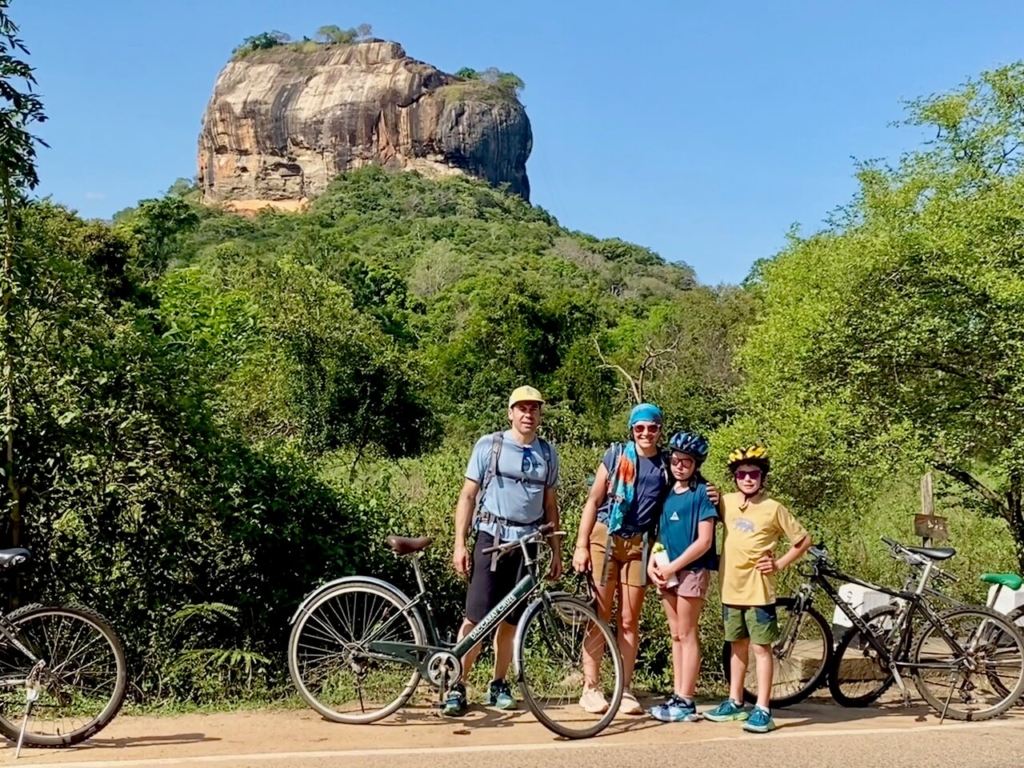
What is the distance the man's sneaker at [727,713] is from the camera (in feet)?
18.7

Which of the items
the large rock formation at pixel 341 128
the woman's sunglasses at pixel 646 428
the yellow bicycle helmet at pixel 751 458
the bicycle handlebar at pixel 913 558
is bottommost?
the bicycle handlebar at pixel 913 558

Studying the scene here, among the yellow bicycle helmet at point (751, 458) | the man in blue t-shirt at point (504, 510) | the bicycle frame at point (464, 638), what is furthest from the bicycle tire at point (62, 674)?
the yellow bicycle helmet at point (751, 458)

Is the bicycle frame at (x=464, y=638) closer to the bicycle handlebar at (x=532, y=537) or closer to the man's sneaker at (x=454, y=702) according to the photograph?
the bicycle handlebar at (x=532, y=537)

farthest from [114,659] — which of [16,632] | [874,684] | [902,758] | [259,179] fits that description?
[259,179]

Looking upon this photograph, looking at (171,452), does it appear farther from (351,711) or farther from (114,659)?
(351,711)

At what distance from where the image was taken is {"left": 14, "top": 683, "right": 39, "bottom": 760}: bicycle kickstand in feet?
15.8

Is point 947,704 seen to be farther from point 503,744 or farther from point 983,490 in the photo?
point 983,490

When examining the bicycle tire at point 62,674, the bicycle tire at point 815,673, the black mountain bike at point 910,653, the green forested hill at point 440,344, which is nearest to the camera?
the bicycle tire at point 62,674

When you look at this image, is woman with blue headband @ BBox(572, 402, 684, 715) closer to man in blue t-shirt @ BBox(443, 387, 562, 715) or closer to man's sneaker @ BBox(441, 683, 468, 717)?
man in blue t-shirt @ BBox(443, 387, 562, 715)

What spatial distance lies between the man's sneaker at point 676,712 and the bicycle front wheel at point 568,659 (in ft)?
0.94

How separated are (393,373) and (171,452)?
2102cm

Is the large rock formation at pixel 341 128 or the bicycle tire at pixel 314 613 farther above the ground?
the large rock formation at pixel 341 128

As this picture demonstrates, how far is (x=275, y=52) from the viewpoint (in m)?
148

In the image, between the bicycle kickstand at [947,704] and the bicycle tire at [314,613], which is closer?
the bicycle tire at [314,613]
